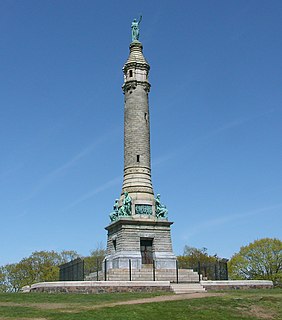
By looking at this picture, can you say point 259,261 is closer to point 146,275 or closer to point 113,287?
point 146,275

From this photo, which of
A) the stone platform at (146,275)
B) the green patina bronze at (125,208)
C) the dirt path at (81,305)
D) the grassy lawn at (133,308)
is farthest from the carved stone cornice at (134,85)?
the dirt path at (81,305)

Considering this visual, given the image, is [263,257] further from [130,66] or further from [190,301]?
[190,301]

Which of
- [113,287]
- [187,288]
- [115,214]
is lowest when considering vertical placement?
[187,288]

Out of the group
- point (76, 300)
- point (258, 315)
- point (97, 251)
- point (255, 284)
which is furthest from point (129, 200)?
point (97, 251)

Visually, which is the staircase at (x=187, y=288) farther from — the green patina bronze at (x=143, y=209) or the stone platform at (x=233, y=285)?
the green patina bronze at (x=143, y=209)

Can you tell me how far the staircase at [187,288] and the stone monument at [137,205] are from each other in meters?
9.70

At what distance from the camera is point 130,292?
32.0 m

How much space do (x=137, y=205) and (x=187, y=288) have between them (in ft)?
45.4

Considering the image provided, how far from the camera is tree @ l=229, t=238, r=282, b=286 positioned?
219 feet

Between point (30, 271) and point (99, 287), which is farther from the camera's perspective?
point (30, 271)

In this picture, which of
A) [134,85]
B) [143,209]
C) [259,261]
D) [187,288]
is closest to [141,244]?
[143,209]

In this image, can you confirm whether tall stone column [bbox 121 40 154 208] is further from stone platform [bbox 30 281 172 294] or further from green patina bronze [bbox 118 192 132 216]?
stone platform [bbox 30 281 172 294]

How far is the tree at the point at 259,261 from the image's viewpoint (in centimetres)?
6681

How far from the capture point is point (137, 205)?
46.2 meters
